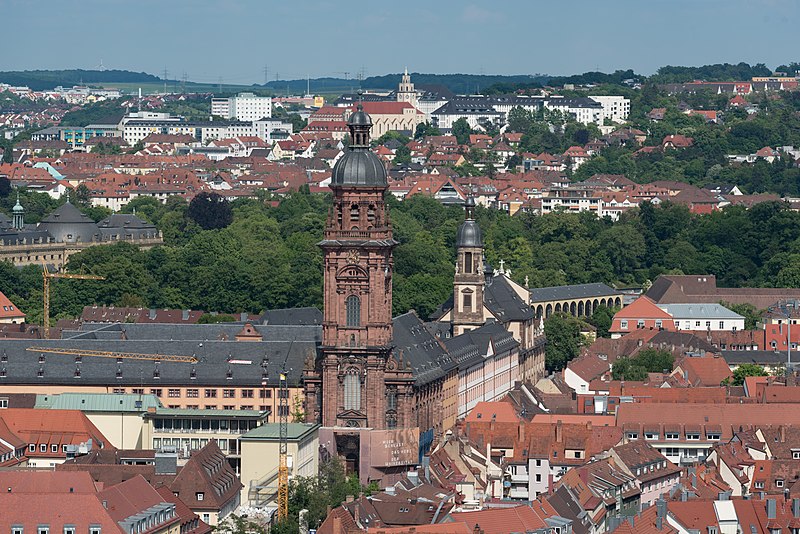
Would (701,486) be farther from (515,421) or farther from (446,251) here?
(446,251)

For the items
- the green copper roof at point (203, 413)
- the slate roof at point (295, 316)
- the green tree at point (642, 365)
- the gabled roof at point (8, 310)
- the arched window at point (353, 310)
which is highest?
the arched window at point (353, 310)

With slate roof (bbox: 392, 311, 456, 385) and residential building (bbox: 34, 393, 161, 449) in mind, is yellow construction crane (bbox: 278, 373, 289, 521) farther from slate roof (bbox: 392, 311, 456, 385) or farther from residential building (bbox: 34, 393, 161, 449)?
residential building (bbox: 34, 393, 161, 449)

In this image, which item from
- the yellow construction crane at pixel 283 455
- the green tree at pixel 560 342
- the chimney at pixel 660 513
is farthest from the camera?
the green tree at pixel 560 342

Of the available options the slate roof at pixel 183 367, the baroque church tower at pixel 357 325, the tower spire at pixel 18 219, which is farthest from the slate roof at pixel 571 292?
the baroque church tower at pixel 357 325

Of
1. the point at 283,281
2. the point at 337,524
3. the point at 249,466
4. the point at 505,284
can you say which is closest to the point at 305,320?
the point at 505,284

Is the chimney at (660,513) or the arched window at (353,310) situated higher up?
the arched window at (353,310)

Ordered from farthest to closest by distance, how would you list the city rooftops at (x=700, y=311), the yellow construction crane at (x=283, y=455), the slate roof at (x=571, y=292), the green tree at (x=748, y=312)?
the slate roof at (x=571, y=292), the city rooftops at (x=700, y=311), the green tree at (x=748, y=312), the yellow construction crane at (x=283, y=455)

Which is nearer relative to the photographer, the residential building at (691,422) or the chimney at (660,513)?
the chimney at (660,513)

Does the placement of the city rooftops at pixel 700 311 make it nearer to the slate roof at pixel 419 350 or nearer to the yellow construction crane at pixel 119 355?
the slate roof at pixel 419 350
